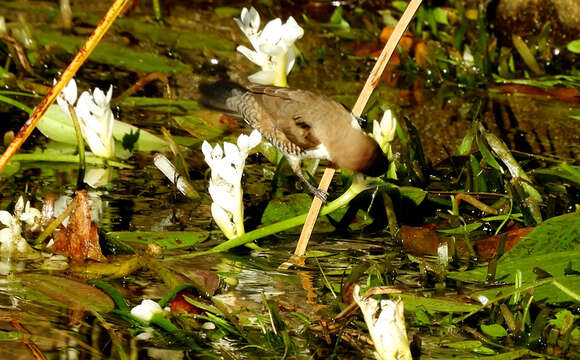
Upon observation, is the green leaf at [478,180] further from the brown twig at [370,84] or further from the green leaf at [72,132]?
the green leaf at [72,132]

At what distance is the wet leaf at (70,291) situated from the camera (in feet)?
5.80

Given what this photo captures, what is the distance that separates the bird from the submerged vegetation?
0.07 meters

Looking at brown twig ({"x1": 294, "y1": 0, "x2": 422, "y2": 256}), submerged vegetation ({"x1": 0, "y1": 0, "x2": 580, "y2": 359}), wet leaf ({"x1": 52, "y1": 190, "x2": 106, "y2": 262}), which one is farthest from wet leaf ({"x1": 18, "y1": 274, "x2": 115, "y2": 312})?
brown twig ({"x1": 294, "y1": 0, "x2": 422, "y2": 256})

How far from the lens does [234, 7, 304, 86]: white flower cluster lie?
2.17 meters

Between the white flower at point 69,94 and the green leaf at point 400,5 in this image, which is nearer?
the white flower at point 69,94

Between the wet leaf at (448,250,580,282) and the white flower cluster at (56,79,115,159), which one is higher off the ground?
the white flower cluster at (56,79,115,159)

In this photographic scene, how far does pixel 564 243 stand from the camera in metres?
2.01

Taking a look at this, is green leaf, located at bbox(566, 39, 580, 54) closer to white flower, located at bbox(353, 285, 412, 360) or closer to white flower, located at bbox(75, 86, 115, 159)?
white flower, located at bbox(75, 86, 115, 159)

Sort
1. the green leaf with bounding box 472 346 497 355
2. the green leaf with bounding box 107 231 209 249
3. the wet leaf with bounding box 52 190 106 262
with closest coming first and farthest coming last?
the green leaf with bounding box 472 346 497 355
the wet leaf with bounding box 52 190 106 262
the green leaf with bounding box 107 231 209 249

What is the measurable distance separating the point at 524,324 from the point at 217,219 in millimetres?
695

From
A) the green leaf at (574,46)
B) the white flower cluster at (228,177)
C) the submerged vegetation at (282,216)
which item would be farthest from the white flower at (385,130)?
the green leaf at (574,46)

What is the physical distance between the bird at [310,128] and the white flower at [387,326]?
1.48ft

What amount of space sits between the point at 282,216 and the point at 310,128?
37 cm

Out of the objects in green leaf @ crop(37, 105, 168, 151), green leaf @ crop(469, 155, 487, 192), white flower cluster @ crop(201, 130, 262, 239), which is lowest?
white flower cluster @ crop(201, 130, 262, 239)
